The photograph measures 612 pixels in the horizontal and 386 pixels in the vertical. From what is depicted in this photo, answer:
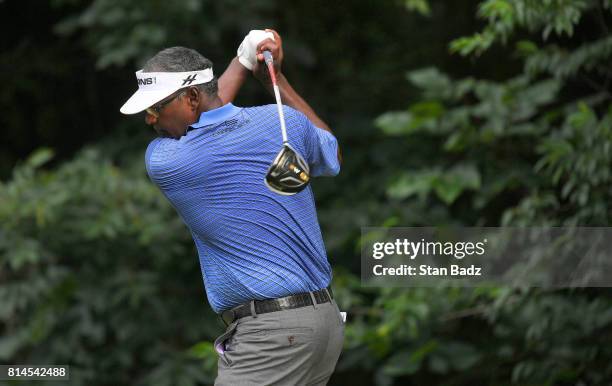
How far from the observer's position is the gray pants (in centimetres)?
370

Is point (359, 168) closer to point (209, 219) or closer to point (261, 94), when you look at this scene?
point (261, 94)

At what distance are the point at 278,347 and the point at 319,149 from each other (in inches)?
26.2

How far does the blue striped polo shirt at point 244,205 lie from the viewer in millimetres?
3715

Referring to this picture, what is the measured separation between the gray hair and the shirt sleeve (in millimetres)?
339

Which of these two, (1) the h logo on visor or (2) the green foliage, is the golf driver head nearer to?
(1) the h logo on visor

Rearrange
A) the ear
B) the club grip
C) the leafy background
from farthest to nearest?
the leafy background < the club grip < the ear

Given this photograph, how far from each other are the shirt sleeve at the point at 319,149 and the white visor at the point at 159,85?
37 centimetres

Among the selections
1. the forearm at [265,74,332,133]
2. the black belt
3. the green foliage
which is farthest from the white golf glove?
the green foliage

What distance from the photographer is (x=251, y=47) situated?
161 inches

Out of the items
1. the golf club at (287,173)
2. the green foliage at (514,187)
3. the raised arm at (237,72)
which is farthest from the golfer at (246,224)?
the green foliage at (514,187)

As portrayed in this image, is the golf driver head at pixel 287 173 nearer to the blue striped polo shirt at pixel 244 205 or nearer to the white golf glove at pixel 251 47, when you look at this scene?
the blue striped polo shirt at pixel 244 205

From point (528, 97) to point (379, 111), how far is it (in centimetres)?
293

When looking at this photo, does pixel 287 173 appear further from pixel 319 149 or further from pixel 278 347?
pixel 278 347

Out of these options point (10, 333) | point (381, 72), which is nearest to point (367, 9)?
point (381, 72)
